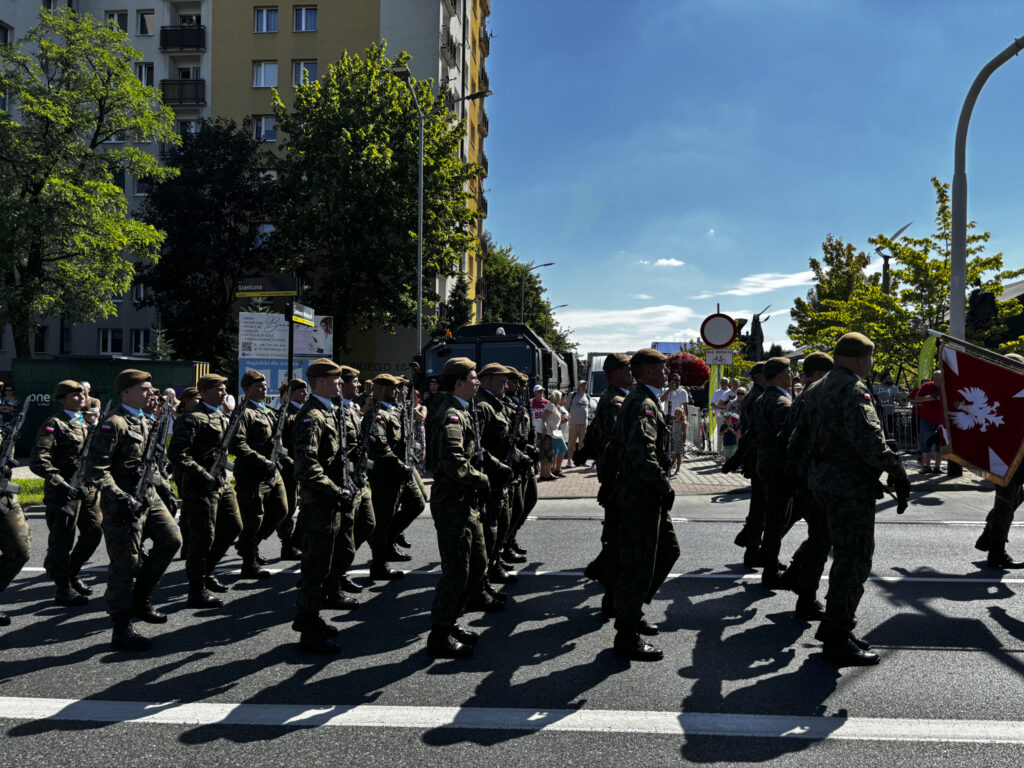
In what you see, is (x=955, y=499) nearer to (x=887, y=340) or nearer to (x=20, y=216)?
(x=887, y=340)

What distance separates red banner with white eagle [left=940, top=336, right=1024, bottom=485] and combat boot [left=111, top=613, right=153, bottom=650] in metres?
6.84

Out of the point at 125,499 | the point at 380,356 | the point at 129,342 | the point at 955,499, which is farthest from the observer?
the point at 129,342

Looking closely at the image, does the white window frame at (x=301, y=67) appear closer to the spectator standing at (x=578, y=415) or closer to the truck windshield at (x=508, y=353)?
the truck windshield at (x=508, y=353)

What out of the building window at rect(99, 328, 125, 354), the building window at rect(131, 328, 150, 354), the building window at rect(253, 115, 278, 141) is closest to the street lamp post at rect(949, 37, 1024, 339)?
the building window at rect(253, 115, 278, 141)

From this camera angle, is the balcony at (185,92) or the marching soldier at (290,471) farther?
the balcony at (185,92)

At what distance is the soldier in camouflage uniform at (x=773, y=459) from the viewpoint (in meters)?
6.50

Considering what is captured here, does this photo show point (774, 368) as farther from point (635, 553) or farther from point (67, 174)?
point (67, 174)

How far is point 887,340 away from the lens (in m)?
20.9

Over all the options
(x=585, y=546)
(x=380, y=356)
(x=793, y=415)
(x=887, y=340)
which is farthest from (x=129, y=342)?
(x=793, y=415)

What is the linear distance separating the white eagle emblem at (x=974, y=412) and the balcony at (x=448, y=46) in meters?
33.6

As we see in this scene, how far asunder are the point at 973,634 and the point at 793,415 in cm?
189

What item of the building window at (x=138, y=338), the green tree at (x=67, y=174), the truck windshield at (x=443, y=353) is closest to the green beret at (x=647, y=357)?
the truck windshield at (x=443, y=353)

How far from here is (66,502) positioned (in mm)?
6273

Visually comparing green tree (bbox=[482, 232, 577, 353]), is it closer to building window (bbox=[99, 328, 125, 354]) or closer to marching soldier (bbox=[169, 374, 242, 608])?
building window (bbox=[99, 328, 125, 354])
